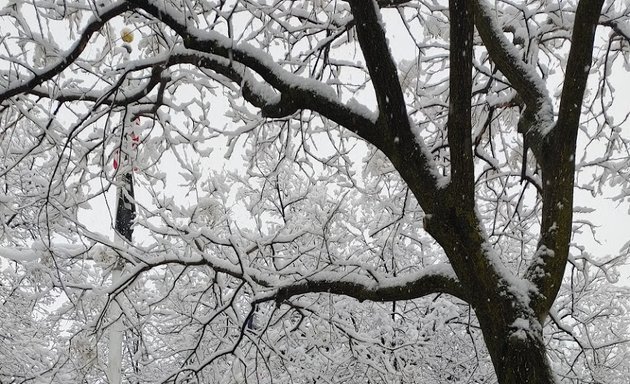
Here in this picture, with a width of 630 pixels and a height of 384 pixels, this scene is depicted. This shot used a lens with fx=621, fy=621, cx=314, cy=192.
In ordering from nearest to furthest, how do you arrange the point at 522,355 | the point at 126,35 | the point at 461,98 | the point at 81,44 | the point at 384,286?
the point at 522,355 → the point at 461,98 → the point at 81,44 → the point at 384,286 → the point at 126,35

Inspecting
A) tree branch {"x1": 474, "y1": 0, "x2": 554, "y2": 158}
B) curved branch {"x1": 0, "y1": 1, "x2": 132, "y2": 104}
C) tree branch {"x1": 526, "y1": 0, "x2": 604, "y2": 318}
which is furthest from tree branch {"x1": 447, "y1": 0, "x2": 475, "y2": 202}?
curved branch {"x1": 0, "y1": 1, "x2": 132, "y2": 104}

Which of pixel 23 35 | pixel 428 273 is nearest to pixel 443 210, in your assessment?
pixel 428 273

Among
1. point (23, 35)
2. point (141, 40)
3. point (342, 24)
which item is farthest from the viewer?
point (141, 40)

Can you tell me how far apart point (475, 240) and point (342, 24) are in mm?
2097

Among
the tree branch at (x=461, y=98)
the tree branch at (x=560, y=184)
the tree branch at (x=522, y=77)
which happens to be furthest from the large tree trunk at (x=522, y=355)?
the tree branch at (x=522, y=77)

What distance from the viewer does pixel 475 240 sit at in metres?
2.80

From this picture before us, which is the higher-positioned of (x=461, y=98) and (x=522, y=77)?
(x=522, y=77)

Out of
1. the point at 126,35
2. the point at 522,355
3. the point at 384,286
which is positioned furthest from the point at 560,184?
the point at 126,35

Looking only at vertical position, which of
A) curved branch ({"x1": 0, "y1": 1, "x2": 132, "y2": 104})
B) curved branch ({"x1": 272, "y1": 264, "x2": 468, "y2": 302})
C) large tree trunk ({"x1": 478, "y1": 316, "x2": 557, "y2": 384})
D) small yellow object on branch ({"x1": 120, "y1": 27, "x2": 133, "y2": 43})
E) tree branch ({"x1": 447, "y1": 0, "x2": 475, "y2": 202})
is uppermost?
small yellow object on branch ({"x1": 120, "y1": 27, "x2": 133, "y2": 43})

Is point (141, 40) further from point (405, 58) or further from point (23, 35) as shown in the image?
point (405, 58)

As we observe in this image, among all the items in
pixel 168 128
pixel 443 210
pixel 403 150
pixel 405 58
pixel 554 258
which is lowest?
pixel 554 258

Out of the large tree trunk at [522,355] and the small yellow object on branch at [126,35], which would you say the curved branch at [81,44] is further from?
the large tree trunk at [522,355]

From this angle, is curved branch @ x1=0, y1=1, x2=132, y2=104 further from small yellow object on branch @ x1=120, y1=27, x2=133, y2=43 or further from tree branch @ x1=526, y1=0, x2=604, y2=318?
tree branch @ x1=526, y1=0, x2=604, y2=318

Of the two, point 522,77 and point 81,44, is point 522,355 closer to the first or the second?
point 522,77
